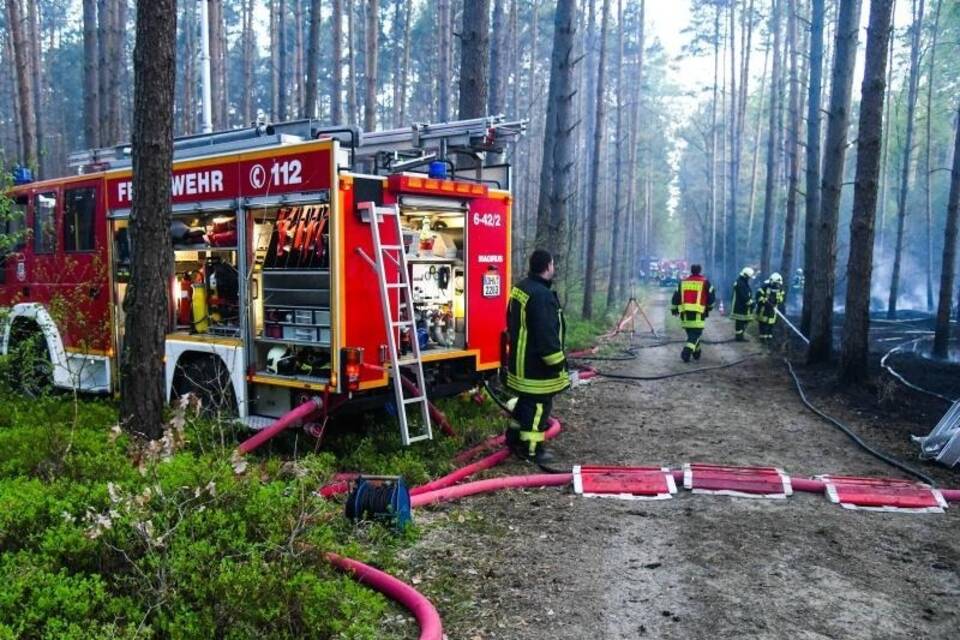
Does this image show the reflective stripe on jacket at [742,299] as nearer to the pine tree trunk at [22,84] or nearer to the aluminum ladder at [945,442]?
the aluminum ladder at [945,442]

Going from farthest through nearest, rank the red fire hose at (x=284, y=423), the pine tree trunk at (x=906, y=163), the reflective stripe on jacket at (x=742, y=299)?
Result: 1. the pine tree trunk at (x=906, y=163)
2. the reflective stripe on jacket at (x=742, y=299)
3. the red fire hose at (x=284, y=423)

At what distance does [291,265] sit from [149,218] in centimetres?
131

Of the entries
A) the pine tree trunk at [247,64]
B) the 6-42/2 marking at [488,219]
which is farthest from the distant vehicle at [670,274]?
the 6-42/2 marking at [488,219]

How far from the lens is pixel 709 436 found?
7.88 metres

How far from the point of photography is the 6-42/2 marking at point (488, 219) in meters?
7.51

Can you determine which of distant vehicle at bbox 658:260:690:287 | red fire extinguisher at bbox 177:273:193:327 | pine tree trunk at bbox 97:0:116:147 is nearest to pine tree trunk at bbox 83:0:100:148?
pine tree trunk at bbox 97:0:116:147

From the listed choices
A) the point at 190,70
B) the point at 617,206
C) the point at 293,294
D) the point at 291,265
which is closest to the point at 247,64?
the point at 190,70

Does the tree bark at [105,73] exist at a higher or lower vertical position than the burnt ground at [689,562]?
higher

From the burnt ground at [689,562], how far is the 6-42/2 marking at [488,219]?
234 centimetres

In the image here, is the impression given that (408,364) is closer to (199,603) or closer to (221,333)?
(221,333)

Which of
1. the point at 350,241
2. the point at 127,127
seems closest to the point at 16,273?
the point at 350,241

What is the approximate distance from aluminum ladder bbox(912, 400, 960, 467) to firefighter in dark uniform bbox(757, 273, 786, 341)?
355 inches

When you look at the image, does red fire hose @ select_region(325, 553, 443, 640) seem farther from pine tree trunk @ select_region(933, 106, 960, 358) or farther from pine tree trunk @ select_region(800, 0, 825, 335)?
pine tree trunk @ select_region(800, 0, 825, 335)

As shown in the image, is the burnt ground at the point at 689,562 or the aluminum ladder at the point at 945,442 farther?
the aluminum ladder at the point at 945,442
